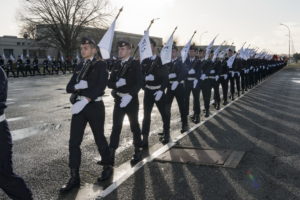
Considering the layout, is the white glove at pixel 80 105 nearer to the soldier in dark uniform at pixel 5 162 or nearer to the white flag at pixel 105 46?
the white flag at pixel 105 46

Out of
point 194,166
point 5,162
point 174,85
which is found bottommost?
point 194,166

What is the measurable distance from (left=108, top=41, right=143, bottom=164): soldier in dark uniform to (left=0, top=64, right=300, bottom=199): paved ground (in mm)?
628

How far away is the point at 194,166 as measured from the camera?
216 inches

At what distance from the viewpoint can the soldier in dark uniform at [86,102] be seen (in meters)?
4.69

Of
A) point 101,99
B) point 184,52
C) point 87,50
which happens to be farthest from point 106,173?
point 184,52

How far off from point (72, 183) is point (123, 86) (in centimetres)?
167

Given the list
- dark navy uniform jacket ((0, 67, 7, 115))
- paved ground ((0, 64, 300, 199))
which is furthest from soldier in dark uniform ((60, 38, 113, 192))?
dark navy uniform jacket ((0, 67, 7, 115))

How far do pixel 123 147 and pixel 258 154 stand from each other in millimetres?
2305

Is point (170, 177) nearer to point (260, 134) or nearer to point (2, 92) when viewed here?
point (2, 92)

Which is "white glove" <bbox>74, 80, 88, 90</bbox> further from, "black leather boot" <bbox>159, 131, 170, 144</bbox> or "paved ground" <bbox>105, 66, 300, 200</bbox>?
"black leather boot" <bbox>159, 131, 170, 144</bbox>

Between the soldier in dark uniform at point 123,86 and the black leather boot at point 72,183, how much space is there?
0.87 m

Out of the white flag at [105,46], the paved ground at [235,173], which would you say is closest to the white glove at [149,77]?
the paved ground at [235,173]

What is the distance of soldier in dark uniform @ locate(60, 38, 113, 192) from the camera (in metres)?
4.69

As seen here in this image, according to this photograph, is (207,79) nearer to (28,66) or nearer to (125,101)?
(125,101)
